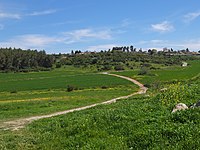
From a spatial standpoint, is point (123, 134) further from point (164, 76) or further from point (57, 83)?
point (164, 76)

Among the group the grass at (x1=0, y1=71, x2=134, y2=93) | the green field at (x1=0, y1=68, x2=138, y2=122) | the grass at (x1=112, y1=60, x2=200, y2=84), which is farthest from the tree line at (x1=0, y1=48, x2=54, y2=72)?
the grass at (x1=112, y1=60, x2=200, y2=84)

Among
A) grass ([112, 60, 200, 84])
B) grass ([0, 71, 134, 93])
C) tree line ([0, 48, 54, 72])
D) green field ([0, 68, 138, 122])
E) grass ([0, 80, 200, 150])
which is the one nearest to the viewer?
grass ([0, 80, 200, 150])

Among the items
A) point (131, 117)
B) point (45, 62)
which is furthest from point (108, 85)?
point (45, 62)

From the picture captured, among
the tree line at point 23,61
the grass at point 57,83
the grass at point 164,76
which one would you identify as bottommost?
the grass at point 57,83

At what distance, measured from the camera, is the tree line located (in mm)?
160875

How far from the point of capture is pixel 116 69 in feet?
521

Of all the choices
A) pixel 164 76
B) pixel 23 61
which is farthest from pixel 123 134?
pixel 23 61

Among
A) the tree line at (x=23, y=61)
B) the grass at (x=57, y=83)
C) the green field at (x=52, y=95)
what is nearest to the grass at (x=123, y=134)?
the green field at (x=52, y=95)

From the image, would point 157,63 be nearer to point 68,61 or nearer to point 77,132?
point 68,61

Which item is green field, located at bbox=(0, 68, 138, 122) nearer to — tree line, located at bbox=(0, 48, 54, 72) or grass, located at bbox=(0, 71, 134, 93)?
grass, located at bbox=(0, 71, 134, 93)

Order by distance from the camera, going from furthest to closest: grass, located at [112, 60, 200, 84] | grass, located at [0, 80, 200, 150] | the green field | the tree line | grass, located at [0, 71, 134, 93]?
1. the tree line
2. grass, located at [112, 60, 200, 84]
3. grass, located at [0, 71, 134, 93]
4. the green field
5. grass, located at [0, 80, 200, 150]

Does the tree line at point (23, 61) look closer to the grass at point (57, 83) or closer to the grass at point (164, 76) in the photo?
the grass at point (57, 83)

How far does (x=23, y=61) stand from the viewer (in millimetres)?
170250

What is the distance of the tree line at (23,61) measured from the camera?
161 m
